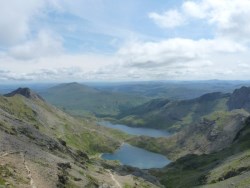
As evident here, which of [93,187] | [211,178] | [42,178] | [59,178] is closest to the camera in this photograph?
[42,178]

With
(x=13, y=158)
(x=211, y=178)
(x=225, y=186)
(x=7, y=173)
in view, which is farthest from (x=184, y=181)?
(x=7, y=173)

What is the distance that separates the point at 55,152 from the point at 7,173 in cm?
7697

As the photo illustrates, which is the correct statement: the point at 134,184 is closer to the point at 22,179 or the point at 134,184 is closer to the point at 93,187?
the point at 93,187

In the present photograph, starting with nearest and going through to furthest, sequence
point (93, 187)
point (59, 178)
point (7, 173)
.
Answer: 1. point (7, 173)
2. point (59, 178)
3. point (93, 187)

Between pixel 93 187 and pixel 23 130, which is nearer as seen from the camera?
pixel 93 187

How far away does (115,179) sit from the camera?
172875 millimetres

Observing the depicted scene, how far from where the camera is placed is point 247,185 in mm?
107062

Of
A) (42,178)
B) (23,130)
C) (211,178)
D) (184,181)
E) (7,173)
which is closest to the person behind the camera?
(7,173)

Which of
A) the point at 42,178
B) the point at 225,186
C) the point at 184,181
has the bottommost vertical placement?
the point at 184,181

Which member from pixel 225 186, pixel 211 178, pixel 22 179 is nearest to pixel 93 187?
pixel 22 179

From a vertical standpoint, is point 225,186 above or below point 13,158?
below

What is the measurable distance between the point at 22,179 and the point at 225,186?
70761 mm

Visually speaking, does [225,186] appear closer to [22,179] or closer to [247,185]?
[247,185]

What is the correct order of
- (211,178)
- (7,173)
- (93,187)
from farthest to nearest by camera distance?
1. (211,178)
2. (93,187)
3. (7,173)
